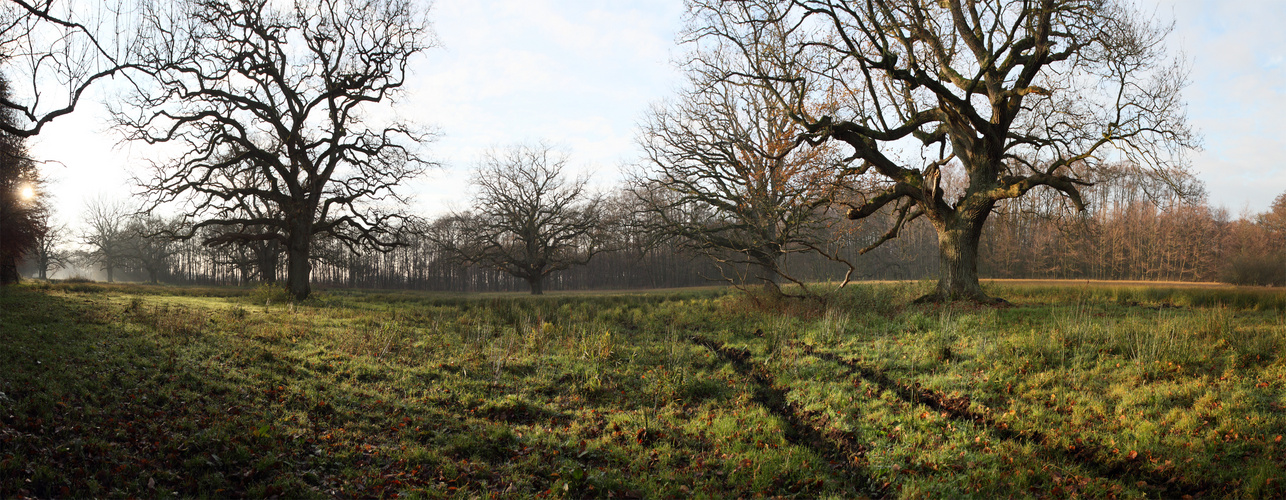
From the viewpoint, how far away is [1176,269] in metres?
34.3

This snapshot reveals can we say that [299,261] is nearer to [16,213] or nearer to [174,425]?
[16,213]

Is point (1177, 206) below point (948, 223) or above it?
above

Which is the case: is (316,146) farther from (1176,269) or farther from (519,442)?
(1176,269)

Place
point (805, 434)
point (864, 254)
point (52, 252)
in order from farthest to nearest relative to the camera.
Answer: point (52, 252) < point (864, 254) < point (805, 434)

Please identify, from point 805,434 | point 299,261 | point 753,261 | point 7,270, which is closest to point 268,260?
point 7,270

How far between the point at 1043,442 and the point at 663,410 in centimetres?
490

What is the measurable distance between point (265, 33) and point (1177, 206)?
52.4 m

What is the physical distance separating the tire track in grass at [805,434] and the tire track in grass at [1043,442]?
1567 mm

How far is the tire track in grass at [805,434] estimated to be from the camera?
627 cm

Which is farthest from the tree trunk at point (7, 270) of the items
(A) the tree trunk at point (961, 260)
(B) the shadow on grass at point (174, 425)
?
(A) the tree trunk at point (961, 260)

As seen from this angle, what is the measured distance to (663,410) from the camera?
8.69 metres

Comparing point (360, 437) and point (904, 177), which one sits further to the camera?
point (904, 177)

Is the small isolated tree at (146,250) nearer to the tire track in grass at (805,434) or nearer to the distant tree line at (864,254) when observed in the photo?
the distant tree line at (864,254)

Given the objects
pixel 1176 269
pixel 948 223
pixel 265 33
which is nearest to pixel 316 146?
pixel 265 33
